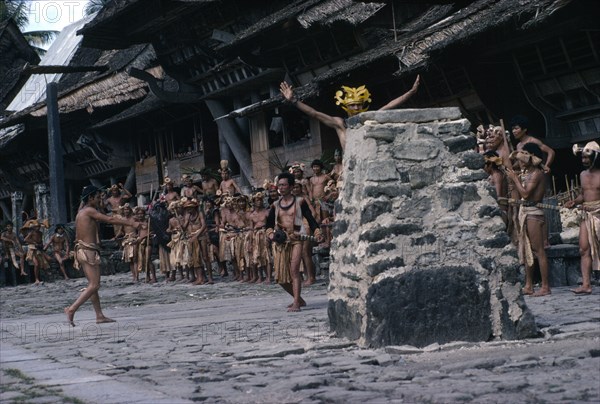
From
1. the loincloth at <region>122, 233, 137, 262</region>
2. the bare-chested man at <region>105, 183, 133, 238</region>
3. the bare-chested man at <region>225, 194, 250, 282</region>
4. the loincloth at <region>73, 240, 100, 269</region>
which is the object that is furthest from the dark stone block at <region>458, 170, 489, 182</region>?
the bare-chested man at <region>105, 183, 133, 238</region>

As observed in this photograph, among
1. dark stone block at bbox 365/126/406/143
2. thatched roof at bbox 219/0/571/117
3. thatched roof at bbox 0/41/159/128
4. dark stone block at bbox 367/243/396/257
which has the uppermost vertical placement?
thatched roof at bbox 0/41/159/128

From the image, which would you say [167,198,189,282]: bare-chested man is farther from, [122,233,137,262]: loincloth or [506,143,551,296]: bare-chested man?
[506,143,551,296]: bare-chested man

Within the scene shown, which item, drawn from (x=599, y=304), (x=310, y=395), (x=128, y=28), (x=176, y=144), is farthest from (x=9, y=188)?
(x=310, y=395)

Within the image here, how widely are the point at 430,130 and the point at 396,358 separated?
6.13 feet

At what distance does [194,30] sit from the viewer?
24141mm

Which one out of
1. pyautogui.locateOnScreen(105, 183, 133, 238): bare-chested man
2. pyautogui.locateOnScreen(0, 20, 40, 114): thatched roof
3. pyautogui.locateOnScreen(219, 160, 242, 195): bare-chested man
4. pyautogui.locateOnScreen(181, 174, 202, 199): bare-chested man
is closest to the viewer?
pyautogui.locateOnScreen(219, 160, 242, 195): bare-chested man

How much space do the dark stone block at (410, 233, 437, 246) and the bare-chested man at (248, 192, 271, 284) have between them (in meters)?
9.45

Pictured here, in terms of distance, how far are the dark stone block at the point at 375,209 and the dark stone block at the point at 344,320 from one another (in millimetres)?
757

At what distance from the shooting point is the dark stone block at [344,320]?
7.38m

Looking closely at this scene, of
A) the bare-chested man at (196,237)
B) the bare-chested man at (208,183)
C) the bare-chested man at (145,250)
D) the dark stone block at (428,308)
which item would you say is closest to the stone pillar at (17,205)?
the bare-chested man at (145,250)

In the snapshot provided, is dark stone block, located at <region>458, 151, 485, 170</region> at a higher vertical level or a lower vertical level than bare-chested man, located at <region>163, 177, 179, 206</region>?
lower

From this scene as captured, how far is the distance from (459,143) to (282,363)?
223 cm

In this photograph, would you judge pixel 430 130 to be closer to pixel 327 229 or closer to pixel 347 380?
pixel 347 380

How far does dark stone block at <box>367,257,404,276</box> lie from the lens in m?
7.12
